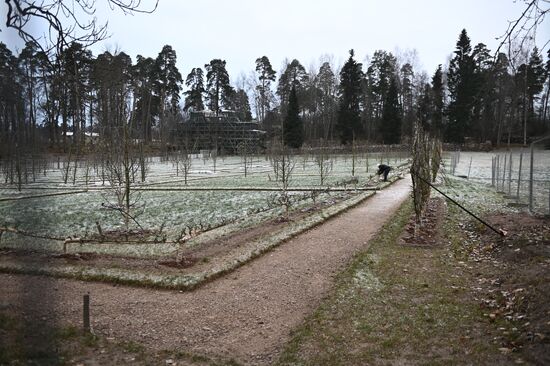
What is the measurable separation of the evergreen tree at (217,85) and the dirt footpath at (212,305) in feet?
253

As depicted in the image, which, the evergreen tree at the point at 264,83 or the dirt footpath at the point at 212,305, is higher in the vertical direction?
the evergreen tree at the point at 264,83

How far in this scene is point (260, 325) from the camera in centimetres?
589

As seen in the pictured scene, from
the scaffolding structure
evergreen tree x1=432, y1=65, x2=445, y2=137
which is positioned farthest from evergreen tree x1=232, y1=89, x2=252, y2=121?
evergreen tree x1=432, y1=65, x2=445, y2=137

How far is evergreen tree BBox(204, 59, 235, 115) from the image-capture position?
83750mm

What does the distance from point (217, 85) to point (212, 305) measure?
80.7 m

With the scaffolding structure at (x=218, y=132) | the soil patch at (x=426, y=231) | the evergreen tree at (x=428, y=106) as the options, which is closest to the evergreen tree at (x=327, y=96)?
the evergreen tree at (x=428, y=106)

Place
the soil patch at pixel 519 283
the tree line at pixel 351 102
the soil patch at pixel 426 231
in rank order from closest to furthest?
the soil patch at pixel 519 283
the soil patch at pixel 426 231
the tree line at pixel 351 102

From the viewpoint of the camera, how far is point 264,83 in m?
90.1

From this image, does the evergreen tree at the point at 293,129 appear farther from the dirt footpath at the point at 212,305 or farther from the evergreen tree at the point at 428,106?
the dirt footpath at the point at 212,305

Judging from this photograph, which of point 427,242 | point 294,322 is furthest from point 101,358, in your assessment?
point 427,242

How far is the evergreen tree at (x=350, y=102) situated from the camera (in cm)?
6950

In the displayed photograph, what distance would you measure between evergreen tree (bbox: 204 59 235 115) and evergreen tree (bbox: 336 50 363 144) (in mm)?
21940

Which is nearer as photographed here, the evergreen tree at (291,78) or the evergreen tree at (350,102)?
the evergreen tree at (350,102)

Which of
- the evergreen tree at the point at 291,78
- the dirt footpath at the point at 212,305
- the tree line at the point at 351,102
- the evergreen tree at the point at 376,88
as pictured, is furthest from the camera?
the evergreen tree at the point at 291,78
